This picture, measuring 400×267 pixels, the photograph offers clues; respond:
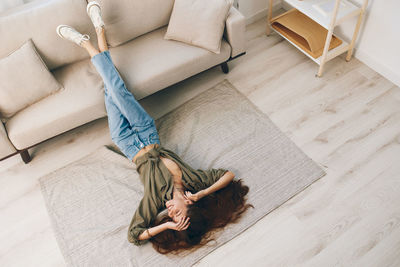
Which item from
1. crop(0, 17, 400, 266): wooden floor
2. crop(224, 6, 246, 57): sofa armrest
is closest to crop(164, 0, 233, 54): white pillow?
crop(224, 6, 246, 57): sofa armrest

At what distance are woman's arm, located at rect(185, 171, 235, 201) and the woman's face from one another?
5 cm

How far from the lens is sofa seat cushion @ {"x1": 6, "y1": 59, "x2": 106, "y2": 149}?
6.94 ft

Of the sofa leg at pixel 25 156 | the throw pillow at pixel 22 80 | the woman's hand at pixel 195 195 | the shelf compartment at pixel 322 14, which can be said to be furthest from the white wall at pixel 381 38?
the sofa leg at pixel 25 156

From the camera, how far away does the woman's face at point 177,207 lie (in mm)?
1810

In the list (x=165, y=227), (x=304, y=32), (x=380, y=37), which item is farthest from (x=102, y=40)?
(x=380, y=37)

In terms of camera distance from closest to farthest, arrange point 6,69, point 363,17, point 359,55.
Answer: point 6,69 → point 363,17 → point 359,55

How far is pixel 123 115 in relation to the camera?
2.20 m

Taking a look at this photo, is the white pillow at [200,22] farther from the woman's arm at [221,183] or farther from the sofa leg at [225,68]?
the woman's arm at [221,183]

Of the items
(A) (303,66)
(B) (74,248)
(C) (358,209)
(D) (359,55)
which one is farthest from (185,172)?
(D) (359,55)

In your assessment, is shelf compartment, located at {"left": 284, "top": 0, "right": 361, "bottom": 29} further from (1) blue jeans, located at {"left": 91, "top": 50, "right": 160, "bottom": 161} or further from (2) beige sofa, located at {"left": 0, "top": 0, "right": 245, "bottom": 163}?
(1) blue jeans, located at {"left": 91, "top": 50, "right": 160, "bottom": 161}

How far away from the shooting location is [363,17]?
2445 mm

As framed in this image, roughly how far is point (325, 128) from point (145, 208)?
4.50ft

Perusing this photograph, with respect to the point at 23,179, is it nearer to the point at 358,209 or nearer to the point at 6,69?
the point at 6,69

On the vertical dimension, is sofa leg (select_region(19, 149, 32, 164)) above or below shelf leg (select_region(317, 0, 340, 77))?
below
